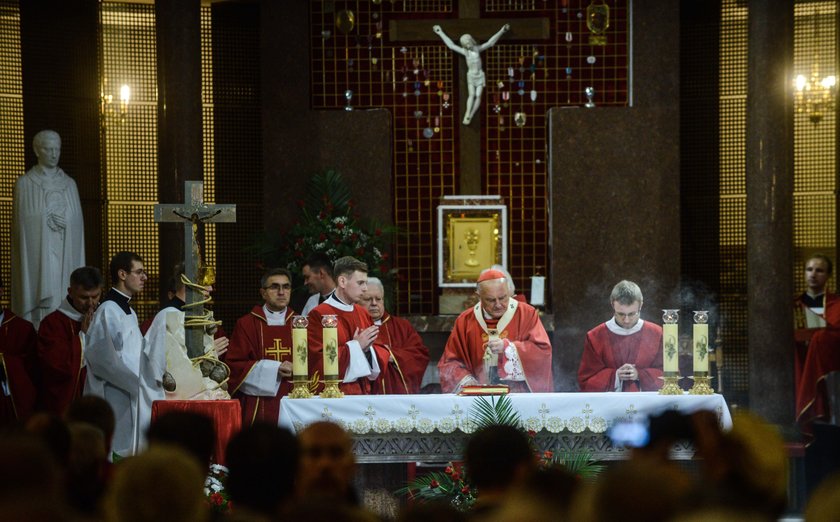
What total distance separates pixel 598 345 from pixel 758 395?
7.62 ft

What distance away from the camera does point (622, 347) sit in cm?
892

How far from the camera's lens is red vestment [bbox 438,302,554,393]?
853 centimetres

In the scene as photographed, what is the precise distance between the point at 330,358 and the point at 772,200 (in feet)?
14.9

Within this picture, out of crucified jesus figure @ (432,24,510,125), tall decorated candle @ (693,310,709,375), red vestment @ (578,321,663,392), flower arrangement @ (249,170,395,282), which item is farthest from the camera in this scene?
crucified jesus figure @ (432,24,510,125)

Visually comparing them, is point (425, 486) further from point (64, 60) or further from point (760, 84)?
point (64, 60)

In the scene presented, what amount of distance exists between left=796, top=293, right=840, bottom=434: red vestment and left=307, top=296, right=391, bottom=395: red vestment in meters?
3.57

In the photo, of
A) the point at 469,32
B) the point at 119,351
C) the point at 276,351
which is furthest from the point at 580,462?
the point at 469,32

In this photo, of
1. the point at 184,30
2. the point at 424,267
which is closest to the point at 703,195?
the point at 424,267

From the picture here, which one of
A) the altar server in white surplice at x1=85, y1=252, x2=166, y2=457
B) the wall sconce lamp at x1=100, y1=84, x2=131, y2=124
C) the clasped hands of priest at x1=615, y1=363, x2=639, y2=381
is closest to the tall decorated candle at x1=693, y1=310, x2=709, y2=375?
the clasped hands of priest at x1=615, y1=363, x2=639, y2=381

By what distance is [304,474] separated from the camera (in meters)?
3.67

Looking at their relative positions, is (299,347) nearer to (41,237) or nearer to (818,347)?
(41,237)

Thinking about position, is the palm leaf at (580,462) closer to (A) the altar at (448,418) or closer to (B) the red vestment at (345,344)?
(A) the altar at (448,418)

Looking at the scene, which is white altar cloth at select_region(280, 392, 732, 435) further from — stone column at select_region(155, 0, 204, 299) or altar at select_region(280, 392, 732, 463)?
stone column at select_region(155, 0, 204, 299)

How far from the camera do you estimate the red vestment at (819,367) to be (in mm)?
10008
